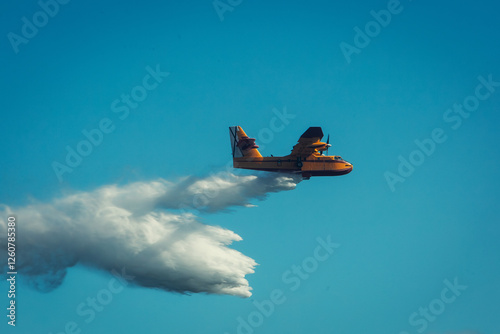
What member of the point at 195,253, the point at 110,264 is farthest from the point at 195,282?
the point at 110,264

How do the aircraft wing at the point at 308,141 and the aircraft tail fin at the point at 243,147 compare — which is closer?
the aircraft wing at the point at 308,141

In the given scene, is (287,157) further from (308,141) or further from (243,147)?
(243,147)

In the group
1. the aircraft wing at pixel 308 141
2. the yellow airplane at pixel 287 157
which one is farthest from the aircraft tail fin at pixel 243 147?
the aircraft wing at pixel 308 141

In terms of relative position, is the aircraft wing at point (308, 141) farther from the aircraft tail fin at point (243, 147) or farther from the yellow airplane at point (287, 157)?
the aircraft tail fin at point (243, 147)

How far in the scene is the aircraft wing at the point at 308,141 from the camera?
73188mm

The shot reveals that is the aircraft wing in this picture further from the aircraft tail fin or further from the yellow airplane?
the aircraft tail fin

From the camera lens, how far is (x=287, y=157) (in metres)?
74.9

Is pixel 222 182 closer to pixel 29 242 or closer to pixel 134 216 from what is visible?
pixel 134 216

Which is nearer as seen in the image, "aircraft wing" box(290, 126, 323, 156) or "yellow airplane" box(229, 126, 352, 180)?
"aircraft wing" box(290, 126, 323, 156)

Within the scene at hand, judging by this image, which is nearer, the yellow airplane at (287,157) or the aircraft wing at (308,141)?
the aircraft wing at (308,141)

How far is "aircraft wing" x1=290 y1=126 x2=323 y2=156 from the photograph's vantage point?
7319cm

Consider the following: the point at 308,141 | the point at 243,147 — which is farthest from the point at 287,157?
the point at 243,147

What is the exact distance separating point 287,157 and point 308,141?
7.42 ft

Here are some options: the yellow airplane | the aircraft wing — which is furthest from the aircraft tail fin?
the aircraft wing
